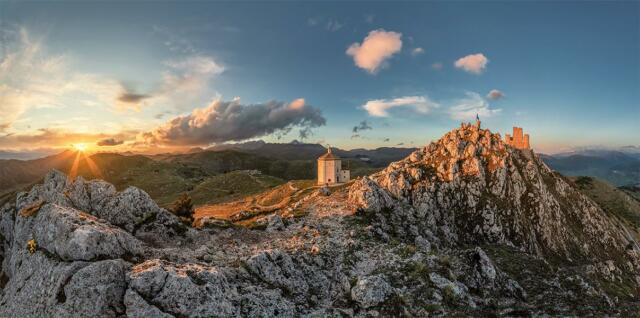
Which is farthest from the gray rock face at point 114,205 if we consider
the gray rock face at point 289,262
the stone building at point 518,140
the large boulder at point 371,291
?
the stone building at point 518,140

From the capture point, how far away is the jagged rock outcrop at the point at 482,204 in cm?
5569

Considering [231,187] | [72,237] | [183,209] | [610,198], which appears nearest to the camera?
[72,237]

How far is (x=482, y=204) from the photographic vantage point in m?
60.7

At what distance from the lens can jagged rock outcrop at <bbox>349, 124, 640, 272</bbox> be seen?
55688mm

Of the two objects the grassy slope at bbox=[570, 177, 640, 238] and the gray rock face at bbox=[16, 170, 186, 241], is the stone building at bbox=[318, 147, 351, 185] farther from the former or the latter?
the grassy slope at bbox=[570, 177, 640, 238]

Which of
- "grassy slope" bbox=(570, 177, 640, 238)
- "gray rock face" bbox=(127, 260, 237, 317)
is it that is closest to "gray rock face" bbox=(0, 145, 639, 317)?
"gray rock face" bbox=(127, 260, 237, 317)

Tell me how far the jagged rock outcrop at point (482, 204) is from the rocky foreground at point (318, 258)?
0.94 ft

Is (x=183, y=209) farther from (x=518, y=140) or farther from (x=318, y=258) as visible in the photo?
(x=518, y=140)

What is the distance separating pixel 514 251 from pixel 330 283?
34296mm

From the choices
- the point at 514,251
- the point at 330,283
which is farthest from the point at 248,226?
the point at 514,251

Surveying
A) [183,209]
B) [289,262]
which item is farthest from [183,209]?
[289,262]

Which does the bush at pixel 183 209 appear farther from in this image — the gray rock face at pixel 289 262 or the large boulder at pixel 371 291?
the large boulder at pixel 371 291

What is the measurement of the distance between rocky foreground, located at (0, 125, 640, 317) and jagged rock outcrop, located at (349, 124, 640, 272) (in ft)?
0.94

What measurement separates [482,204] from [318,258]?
A: 39.7 m
